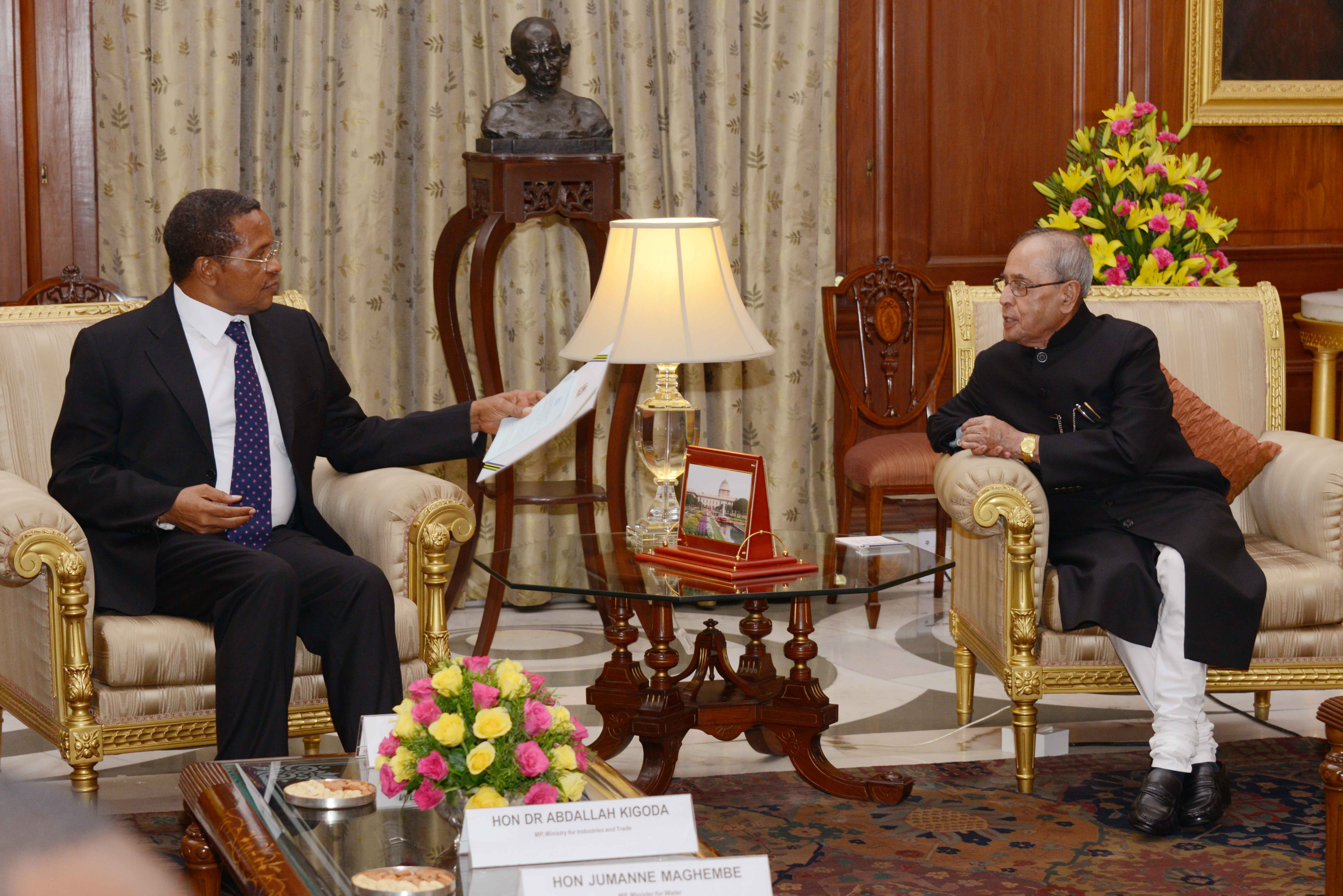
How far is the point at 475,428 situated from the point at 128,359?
79cm

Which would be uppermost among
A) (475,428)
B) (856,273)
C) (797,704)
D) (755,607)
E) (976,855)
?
(856,273)

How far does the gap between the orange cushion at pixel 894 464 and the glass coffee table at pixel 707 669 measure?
4.23 feet

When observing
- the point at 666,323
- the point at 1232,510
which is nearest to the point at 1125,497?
the point at 1232,510

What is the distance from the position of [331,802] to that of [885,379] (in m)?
3.82

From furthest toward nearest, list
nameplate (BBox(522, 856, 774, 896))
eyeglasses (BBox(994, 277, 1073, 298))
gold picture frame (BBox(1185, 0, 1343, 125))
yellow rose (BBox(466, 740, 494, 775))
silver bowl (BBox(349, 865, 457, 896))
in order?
gold picture frame (BBox(1185, 0, 1343, 125)) < eyeglasses (BBox(994, 277, 1073, 298)) < yellow rose (BBox(466, 740, 494, 775)) < silver bowl (BBox(349, 865, 457, 896)) < nameplate (BBox(522, 856, 774, 896))

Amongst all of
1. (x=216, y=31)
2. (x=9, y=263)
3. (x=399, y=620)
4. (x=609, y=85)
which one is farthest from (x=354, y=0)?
(x=399, y=620)

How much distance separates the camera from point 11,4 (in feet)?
15.1

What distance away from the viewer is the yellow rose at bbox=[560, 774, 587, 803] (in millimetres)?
2045

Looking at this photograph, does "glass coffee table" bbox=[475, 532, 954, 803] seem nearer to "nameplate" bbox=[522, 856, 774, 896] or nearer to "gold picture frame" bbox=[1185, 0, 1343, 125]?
"nameplate" bbox=[522, 856, 774, 896]

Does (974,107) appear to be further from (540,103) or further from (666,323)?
(666,323)

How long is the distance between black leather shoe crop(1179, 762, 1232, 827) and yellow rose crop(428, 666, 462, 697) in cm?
188

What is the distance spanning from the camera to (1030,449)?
3.47 m

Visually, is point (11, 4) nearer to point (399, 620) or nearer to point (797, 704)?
point (399, 620)

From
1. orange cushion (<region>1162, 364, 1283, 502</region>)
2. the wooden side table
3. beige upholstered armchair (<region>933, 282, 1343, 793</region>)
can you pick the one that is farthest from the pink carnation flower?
the wooden side table
